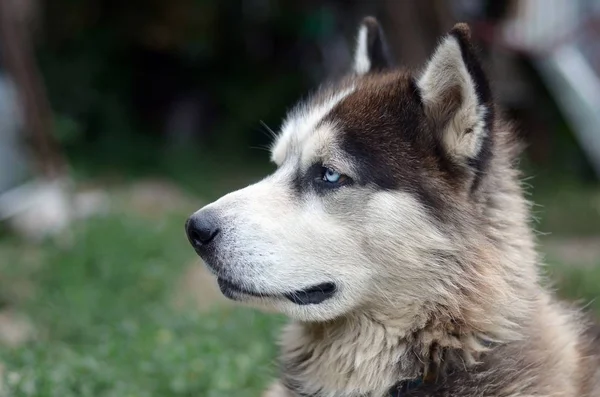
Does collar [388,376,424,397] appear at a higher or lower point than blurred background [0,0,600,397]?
higher

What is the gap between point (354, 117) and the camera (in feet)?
10.3

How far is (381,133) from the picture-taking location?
Result: 3.05 meters

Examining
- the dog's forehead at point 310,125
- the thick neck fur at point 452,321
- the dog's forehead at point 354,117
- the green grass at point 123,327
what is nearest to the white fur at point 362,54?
the dog's forehead at point 310,125

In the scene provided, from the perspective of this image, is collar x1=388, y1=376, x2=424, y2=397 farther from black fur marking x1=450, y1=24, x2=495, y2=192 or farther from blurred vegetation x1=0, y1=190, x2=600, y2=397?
blurred vegetation x1=0, y1=190, x2=600, y2=397

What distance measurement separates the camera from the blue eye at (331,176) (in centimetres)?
310

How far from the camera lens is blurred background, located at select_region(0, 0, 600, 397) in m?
4.55

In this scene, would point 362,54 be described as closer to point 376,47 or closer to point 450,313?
point 376,47

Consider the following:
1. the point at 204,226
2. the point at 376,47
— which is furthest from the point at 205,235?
the point at 376,47

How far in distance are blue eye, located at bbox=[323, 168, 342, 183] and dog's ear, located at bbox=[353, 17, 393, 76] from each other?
77cm

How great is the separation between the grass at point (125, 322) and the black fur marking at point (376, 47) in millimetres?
1519

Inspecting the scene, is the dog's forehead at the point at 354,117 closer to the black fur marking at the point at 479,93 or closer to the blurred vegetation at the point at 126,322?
the black fur marking at the point at 479,93

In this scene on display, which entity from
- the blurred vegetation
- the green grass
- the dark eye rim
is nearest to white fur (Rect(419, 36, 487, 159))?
the dark eye rim

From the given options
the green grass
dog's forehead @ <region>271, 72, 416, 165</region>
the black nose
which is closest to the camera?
the black nose

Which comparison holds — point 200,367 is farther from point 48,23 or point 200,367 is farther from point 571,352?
point 48,23
